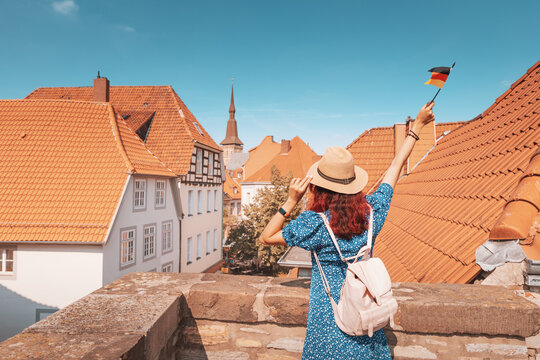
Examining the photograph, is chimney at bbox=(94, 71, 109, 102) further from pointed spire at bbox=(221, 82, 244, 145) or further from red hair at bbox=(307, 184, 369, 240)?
pointed spire at bbox=(221, 82, 244, 145)

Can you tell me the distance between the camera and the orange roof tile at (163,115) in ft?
64.8

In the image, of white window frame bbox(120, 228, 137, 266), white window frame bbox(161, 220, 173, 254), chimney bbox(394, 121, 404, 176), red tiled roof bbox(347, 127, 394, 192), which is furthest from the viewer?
white window frame bbox(161, 220, 173, 254)

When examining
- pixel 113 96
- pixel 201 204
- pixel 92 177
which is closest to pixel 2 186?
pixel 92 177

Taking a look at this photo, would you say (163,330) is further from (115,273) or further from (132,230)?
(132,230)

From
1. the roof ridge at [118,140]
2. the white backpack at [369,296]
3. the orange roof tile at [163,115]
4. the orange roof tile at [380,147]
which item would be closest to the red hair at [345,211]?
the white backpack at [369,296]

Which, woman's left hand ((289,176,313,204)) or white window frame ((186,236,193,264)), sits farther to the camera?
white window frame ((186,236,193,264))

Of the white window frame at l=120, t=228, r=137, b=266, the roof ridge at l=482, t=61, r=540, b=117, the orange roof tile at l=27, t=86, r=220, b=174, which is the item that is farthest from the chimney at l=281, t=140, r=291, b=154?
the roof ridge at l=482, t=61, r=540, b=117

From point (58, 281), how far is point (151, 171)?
5.27 m

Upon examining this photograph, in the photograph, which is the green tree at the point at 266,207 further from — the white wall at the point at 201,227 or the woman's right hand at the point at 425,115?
the woman's right hand at the point at 425,115

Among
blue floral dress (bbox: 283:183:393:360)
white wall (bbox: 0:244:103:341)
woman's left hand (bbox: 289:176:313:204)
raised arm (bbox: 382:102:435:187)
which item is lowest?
white wall (bbox: 0:244:103:341)

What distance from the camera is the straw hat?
184cm

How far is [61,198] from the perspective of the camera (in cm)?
1289

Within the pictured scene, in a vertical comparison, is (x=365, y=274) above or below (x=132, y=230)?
above

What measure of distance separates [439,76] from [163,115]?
21278mm
